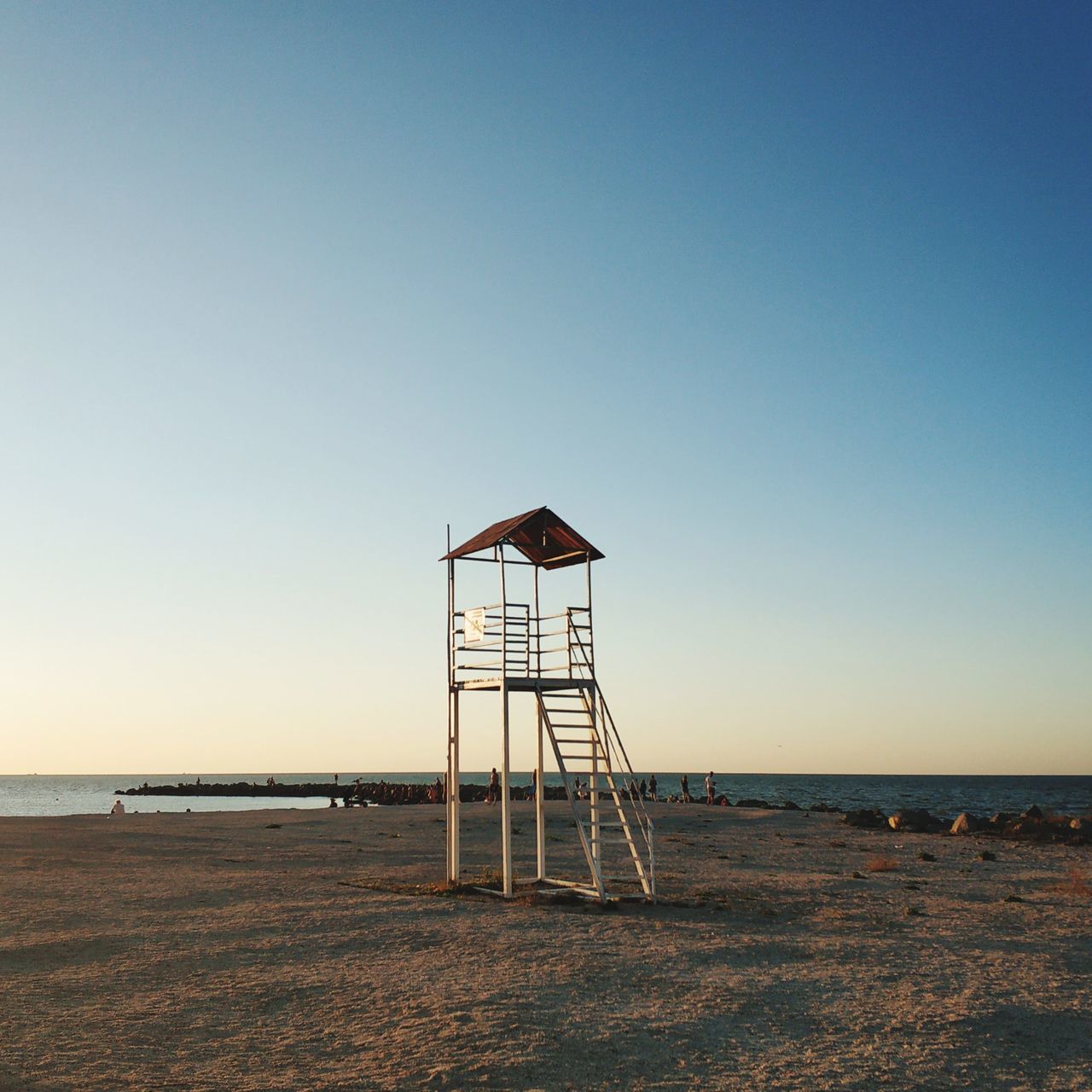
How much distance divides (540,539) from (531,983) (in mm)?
10344

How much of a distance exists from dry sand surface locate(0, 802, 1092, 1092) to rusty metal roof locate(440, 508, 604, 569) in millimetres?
6831

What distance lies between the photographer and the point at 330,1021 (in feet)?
33.9

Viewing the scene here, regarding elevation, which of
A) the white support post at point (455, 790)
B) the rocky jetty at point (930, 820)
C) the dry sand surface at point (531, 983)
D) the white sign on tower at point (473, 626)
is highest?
the white sign on tower at point (473, 626)

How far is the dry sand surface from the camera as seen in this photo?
29.7 feet

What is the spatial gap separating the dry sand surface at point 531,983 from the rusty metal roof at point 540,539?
6.83 m

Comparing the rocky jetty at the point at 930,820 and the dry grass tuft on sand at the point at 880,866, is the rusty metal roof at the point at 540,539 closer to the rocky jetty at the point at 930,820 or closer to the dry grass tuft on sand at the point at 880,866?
the rocky jetty at the point at 930,820

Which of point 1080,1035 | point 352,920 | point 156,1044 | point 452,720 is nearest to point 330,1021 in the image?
point 156,1044

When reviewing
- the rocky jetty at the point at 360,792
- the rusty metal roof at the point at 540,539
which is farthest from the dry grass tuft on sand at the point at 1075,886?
the rocky jetty at the point at 360,792

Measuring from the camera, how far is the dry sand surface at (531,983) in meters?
9.06

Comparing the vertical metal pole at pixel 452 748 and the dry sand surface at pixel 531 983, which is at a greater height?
the vertical metal pole at pixel 452 748

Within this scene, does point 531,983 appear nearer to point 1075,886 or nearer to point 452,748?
point 452,748

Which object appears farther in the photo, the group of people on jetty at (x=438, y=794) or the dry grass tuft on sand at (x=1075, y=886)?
the group of people on jetty at (x=438, y=794)

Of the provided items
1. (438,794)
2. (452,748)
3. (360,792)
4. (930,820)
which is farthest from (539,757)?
(360,792)

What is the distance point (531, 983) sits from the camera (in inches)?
470
